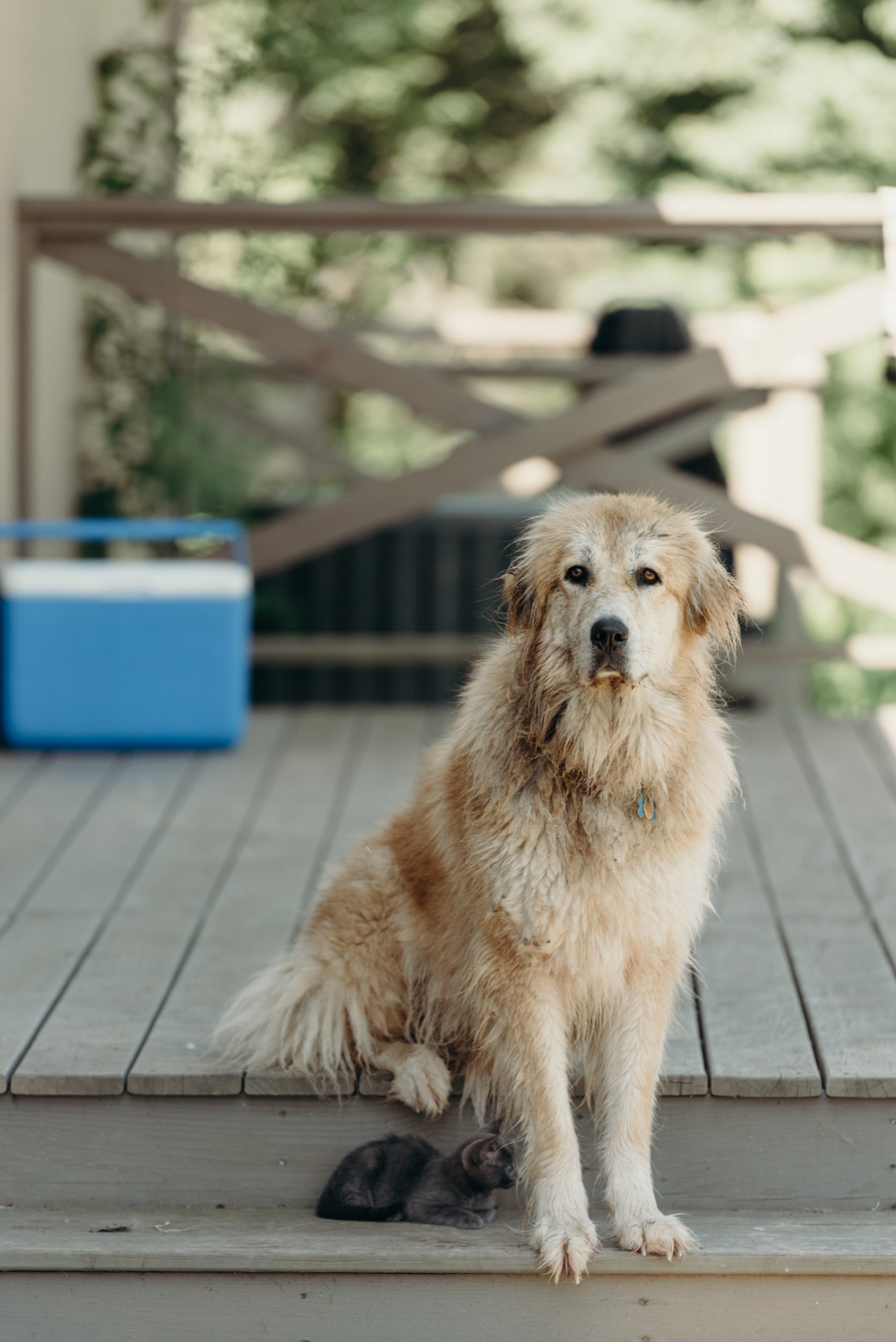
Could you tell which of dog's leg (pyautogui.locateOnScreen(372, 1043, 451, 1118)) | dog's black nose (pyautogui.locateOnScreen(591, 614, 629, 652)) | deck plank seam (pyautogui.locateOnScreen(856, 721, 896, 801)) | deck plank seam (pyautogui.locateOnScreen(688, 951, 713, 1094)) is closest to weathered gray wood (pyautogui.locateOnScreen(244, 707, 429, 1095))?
dog's leg (pyautogui.locateOnScreen(372, 1043, 451, 1118))

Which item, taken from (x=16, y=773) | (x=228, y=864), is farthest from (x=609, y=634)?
(x=16, y=773)

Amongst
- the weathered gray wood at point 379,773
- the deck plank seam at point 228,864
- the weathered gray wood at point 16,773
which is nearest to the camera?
the deck plank seam at point 228,864

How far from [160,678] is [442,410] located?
1.16 m

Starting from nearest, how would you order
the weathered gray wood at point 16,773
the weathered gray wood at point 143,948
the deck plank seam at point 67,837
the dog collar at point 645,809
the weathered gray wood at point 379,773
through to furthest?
the dog collar at point 645,809, the weathered gray wood at point 143,948, the deck plank seam at point 67,837, the weathered gray wood at point 379,773, the weathered gray wood at point 16,773

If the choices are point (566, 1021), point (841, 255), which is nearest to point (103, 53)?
point (566, 1021)

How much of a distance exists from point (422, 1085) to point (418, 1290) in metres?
0.30

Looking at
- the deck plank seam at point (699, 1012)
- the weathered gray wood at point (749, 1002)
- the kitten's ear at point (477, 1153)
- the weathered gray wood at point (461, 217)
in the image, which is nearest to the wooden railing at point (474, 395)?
the weathered gray wood at point (461, 217)

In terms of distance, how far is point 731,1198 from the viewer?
7.75 ft

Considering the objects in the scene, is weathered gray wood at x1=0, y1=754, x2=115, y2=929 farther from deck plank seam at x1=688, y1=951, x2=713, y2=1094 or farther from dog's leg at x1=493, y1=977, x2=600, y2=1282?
deck plank seam at x1=688, y1=951, x2=713, y2=1094

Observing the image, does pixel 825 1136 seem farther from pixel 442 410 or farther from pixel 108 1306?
pixel 442 410

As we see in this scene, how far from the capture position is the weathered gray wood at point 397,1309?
2193mm

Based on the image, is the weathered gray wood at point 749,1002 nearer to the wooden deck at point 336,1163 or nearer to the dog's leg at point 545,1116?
the wooden deck at point 336,1163

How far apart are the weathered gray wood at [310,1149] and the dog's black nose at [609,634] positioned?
753mm

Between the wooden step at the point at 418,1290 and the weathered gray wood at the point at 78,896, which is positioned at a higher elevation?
the weathered gray wood at the point at 78,896
